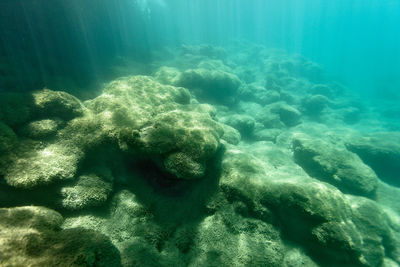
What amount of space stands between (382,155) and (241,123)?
10.0 metres

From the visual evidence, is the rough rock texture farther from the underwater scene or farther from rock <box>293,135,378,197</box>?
rock <box>293,135,378,197</box>

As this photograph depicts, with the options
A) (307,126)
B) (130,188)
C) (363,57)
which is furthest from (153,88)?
(363,57)

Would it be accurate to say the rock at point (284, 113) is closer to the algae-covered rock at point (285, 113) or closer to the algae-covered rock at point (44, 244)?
the algae-covered rock at point (285, 113)

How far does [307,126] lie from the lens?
1823cm

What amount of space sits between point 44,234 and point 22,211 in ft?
2.85

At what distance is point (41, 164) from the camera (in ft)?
16.2

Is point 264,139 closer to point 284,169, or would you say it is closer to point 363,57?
point 284,169

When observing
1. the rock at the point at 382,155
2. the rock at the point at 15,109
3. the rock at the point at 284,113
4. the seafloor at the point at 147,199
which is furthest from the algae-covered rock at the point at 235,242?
the rock at the point at 284,113

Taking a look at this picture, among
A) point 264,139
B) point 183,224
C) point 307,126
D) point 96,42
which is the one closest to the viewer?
point 183,224

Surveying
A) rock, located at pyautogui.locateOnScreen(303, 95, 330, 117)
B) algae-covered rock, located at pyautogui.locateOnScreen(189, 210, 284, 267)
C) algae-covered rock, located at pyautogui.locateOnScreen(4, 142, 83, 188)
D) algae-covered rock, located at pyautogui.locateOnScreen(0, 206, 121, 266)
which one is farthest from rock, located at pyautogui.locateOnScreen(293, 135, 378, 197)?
rock, located at pyautogui.locateOnScreen(303, 95, 330, 117)

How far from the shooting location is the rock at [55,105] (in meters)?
6.14

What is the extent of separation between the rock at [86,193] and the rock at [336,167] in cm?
1066

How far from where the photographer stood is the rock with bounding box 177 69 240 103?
50.6 feet

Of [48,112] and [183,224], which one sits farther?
[48,112]
